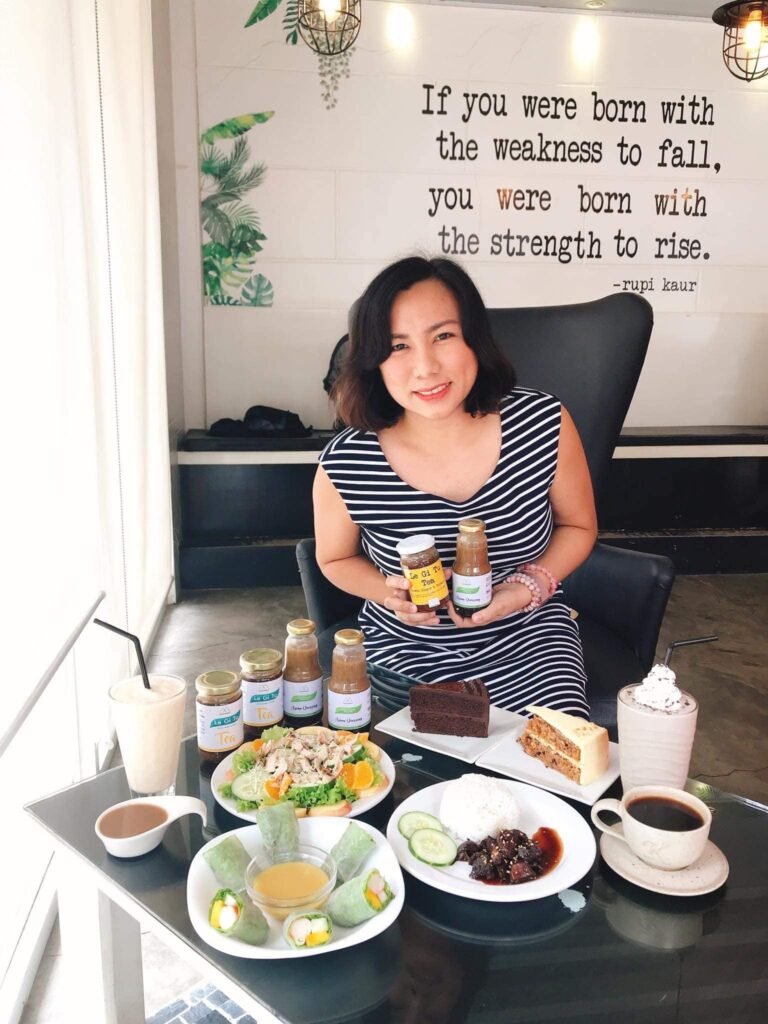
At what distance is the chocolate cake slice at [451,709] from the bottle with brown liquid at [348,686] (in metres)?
0.08

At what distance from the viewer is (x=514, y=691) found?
5.14 feet

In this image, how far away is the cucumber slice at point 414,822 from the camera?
3.18 feet

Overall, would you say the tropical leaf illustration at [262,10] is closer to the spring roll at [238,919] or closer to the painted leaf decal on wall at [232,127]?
the painted leaf decal on wall at [232,127]

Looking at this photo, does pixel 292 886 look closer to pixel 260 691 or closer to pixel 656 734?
pixel 260 691

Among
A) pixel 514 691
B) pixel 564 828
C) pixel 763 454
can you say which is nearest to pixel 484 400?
pixel 514 691

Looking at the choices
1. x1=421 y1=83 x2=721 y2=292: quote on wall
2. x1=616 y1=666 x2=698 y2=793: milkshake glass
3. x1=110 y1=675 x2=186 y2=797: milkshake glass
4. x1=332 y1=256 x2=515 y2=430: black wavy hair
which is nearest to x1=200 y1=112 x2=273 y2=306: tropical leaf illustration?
x1=421 y1=83 x2=721 y2=292: quote on wall

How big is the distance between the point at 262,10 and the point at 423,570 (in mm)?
3181

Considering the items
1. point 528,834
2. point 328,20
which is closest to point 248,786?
point 528,834

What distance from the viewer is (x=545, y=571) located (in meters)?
1.64

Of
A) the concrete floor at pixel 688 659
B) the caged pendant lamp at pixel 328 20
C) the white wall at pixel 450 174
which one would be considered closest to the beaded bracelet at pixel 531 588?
the concrete floor at pixel 688 659

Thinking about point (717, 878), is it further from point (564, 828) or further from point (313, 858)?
point (313, 858)

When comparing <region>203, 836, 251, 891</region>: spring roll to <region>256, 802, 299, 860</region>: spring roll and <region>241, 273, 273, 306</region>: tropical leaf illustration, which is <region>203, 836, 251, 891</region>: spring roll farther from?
<region>241, 273, 273, 306</region>: tropical leaf illustration

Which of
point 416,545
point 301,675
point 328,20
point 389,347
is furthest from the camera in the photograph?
point 328,20

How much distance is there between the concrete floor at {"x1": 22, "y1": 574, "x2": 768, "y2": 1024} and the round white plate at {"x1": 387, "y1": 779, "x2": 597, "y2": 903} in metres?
0.77
